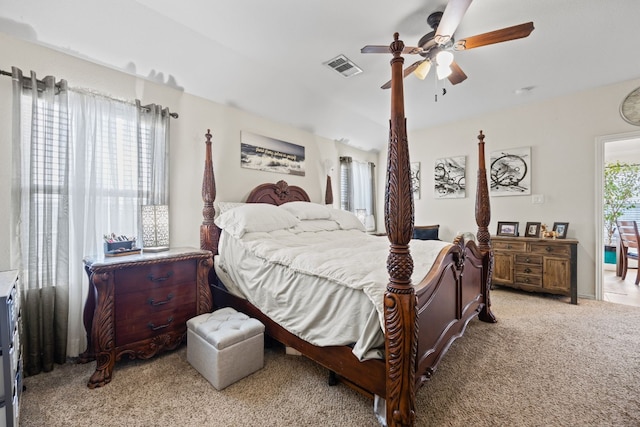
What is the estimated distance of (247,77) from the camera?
2.89 metres

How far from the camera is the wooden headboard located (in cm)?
333

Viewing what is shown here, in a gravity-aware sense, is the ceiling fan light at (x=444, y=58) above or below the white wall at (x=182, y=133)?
above

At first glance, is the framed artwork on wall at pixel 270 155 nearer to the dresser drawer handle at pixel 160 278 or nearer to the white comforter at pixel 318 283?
the white comforter at pixel 318 283

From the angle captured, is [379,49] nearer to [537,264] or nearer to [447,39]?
[447,39]

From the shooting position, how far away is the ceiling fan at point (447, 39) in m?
1.73

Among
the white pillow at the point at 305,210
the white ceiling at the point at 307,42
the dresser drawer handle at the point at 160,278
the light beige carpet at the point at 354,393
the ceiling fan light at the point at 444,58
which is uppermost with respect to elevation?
the white ceiling at the point at 307,42

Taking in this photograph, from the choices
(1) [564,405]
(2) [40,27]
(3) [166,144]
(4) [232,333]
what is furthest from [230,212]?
(1) [564,405]

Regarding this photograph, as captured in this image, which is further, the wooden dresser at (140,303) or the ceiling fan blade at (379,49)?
the ceiling fan blade at (379,49)

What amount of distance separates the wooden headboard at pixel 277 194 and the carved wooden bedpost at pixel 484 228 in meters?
2.15

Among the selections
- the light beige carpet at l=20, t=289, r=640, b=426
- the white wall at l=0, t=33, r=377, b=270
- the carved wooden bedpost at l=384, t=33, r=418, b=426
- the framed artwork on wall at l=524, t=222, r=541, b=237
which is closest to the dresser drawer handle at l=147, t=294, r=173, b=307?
the light beige carpet at l=20, t=289, r=640, b=426

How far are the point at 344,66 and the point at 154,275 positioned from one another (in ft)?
8.54

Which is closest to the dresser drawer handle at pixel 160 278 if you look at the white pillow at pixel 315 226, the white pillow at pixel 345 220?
the white pillow at pixel 315 226

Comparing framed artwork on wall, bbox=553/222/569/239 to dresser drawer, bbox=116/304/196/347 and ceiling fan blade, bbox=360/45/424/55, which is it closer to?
ceiling fan blade, bbox=360/45/424/55

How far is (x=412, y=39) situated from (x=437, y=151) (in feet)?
8.95
